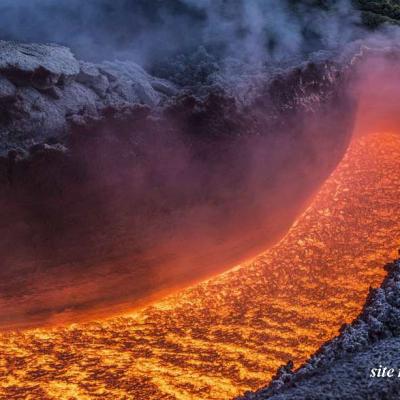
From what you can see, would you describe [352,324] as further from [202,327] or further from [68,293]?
[68,293]

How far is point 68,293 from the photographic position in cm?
261

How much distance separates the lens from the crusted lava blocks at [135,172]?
2713 mm

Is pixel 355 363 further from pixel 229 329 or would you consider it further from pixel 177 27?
pixel 177 27

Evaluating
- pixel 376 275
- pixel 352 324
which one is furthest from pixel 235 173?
pixel 352 324

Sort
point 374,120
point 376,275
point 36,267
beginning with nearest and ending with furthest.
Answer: point 376,275, point 36,267, point 374,120

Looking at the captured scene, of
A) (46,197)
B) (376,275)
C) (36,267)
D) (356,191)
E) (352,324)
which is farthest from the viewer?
(356,191)

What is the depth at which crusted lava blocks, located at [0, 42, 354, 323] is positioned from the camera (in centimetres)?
271

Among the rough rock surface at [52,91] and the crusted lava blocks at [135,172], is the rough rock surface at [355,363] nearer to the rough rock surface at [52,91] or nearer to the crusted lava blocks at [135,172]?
the crusted lava blocks at [135,172]

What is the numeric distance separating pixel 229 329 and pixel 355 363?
61 cm

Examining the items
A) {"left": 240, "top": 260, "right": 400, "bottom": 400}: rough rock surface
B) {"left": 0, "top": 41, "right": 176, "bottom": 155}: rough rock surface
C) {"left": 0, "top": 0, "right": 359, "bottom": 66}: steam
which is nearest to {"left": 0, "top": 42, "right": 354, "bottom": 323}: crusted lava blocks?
{"left": 0, "top": 41, "right": 176, "bottom": 155}: rough rock surface

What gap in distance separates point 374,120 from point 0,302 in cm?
274

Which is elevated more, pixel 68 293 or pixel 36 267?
pixel 36 267

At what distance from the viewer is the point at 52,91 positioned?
3.19 m

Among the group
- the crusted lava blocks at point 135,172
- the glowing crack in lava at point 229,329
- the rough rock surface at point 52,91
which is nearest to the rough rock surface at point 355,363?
the glowing crack in lava at point 229,329
